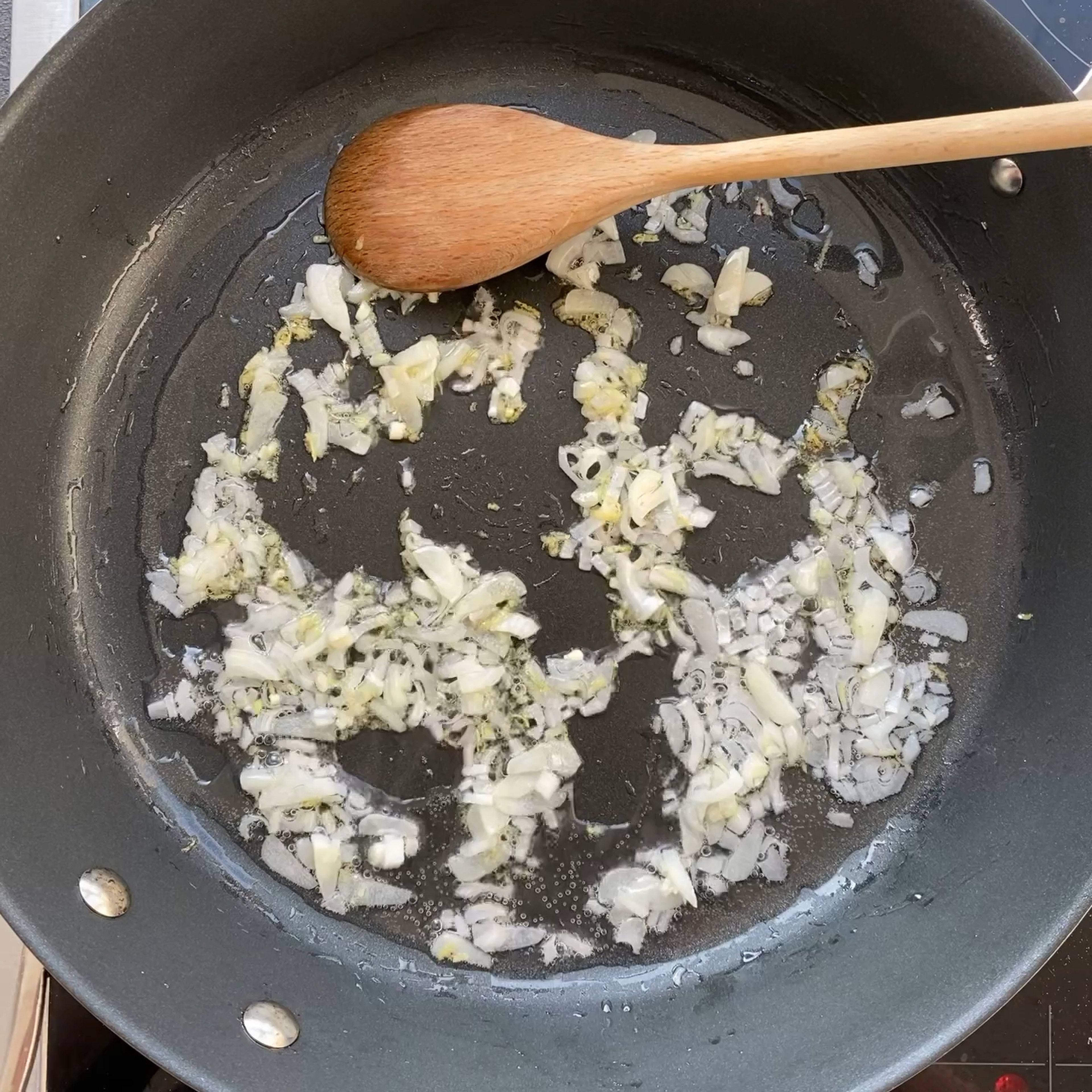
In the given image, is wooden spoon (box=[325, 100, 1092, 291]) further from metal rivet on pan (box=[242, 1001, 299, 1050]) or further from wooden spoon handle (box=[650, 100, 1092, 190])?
metal rivet on pan (box=[242, 1001, 299, 1050])

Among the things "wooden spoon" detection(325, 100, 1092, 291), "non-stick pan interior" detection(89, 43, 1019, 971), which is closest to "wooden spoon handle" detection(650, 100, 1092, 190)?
"wooden spoon" detection(325, 100, 1092, 291)

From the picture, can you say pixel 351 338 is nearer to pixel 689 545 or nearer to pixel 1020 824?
pixel 689 545

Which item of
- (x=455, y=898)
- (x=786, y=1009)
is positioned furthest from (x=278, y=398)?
(x=786, y=1009)

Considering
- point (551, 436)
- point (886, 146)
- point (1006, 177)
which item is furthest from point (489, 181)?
point (1006, 177)

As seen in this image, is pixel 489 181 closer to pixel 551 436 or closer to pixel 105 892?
A: pixel 551 436

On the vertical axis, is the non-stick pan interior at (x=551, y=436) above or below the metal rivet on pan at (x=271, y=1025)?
above

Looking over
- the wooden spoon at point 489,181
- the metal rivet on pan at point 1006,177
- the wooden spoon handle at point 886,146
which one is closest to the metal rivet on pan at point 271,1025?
the wooden spoon at point 489,181

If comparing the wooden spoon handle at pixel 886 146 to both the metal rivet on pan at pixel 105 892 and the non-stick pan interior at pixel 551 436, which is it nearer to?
the non-stick pan interior at pixel 551 436
